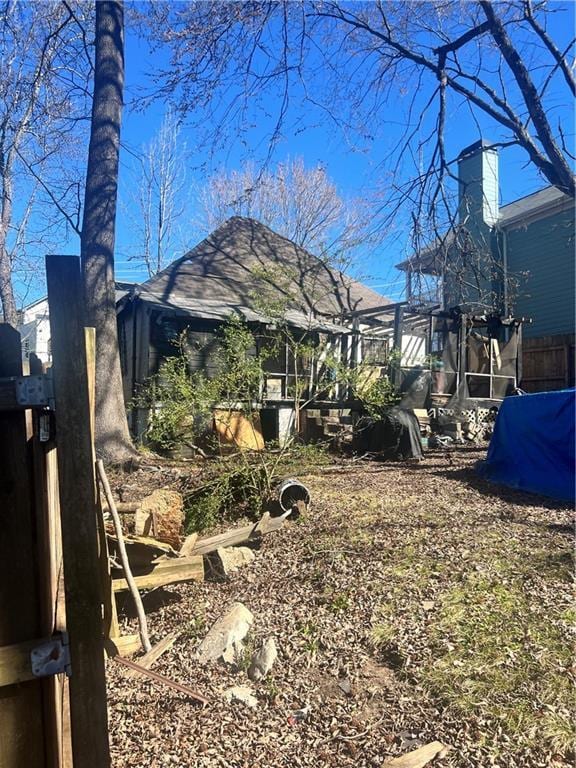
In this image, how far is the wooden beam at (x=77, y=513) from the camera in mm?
1332

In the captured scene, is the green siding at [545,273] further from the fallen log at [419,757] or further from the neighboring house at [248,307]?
the fallen log at [419,757]

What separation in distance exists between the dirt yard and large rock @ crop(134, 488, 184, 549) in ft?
1.72

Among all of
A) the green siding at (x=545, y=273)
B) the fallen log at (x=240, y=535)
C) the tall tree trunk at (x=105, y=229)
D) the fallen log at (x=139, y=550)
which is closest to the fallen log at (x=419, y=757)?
the fallen log at (x=139, y=550)

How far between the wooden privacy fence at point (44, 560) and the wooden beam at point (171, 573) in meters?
2.55

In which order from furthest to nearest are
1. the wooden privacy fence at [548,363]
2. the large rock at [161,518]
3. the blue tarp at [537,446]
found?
the wooden privacy fence at [548,363] < the blue tarp at [537,446] < the large rock at [161,518]

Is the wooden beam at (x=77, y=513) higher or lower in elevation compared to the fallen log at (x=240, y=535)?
higher

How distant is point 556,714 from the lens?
2.58 meters

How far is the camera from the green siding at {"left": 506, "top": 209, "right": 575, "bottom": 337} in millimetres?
16422

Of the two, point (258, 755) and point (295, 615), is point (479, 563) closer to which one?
point (295, 615)

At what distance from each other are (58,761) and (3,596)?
522 millimetres

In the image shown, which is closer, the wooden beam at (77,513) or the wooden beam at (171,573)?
the wooden beam at (77,513)

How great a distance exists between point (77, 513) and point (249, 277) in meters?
13.4

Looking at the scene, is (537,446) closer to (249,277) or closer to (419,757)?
(419,757)

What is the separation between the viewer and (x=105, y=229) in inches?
335
